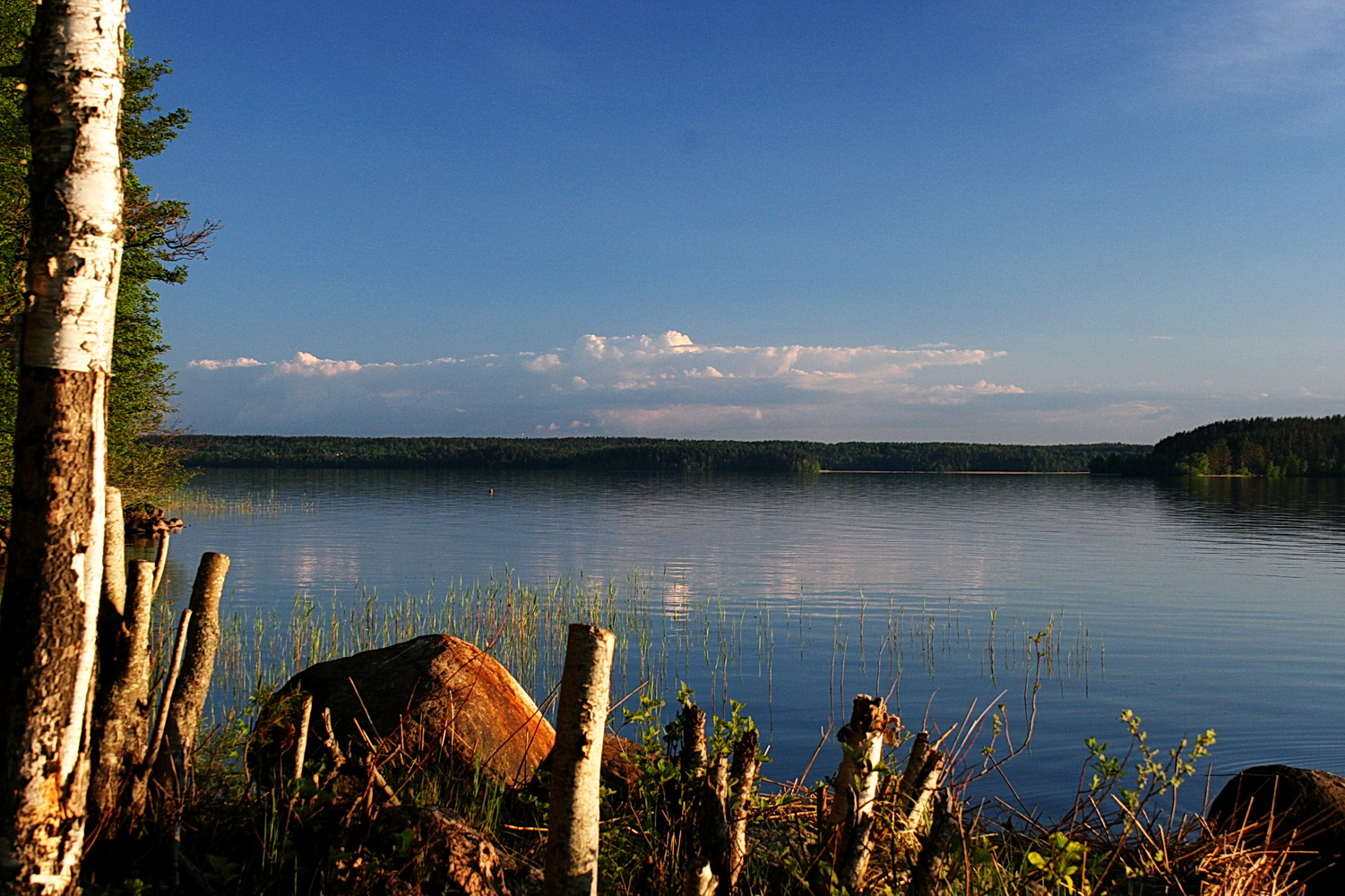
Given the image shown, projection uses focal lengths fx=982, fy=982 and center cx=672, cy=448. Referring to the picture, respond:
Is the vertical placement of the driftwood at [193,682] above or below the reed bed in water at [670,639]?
above

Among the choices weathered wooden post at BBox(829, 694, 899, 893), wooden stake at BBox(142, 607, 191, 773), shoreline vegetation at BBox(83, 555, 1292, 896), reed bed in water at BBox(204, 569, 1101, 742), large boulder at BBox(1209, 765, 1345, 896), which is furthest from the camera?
reed bed in water at BBox(204, 569, 1101, 742)

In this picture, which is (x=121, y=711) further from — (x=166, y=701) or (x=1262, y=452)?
(x=1262, y=452)

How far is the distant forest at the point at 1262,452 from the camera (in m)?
139

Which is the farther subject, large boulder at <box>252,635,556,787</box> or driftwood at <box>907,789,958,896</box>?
large boulder at <box>252,635,556,787</box>

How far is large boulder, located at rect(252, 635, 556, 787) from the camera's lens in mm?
7055

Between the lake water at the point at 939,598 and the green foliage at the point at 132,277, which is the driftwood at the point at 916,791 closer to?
the lake water at the point at 939,598

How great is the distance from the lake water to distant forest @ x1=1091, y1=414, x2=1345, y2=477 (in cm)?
9390

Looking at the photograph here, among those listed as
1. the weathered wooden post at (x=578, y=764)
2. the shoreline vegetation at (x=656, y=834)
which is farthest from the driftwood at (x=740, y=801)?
the weathered wooden post at (x=578, y=764)

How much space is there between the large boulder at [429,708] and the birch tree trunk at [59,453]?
8.55 feet

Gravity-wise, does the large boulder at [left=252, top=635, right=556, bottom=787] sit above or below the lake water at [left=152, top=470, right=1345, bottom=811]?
above

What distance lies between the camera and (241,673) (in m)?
14.4

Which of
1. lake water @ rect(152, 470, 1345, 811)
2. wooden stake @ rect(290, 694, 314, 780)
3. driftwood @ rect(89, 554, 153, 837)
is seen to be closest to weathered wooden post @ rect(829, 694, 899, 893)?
wooden stake @ rect(290, 694, 314, 780)

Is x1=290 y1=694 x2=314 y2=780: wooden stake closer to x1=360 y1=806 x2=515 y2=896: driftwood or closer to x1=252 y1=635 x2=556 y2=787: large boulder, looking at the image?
x1=360 y1=806 x2=515 y2=896: driftwood

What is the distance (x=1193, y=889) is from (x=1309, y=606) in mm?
22525
